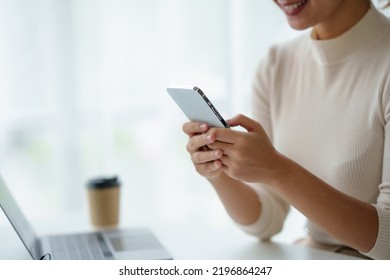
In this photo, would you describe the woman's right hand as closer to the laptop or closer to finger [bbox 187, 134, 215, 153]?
finger [bbox 187, 134, 215, 153]

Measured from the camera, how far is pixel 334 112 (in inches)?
43.9

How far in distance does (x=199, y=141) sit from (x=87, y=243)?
328 mm

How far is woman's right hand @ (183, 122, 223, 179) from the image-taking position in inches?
35.7

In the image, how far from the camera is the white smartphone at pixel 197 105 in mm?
836

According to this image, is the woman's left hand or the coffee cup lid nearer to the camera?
the woman's left hand

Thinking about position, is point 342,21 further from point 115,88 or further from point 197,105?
point 115,88

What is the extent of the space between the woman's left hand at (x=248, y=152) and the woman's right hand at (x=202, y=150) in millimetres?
11

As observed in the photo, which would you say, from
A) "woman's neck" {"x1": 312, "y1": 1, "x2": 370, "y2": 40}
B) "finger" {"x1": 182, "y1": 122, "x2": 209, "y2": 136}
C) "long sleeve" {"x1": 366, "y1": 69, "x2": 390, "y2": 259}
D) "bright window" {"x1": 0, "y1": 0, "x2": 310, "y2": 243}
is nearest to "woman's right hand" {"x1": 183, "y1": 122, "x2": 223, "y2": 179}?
"finger" {"x1": 182, "y1": 122, "x2": 209, "y2": 136}

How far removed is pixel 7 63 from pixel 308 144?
1716mm

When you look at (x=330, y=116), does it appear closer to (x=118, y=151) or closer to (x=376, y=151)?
(x=376, y=151)

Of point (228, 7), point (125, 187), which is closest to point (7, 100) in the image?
point (125, 187)

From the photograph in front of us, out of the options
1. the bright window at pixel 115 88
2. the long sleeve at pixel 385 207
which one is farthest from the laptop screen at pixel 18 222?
the bright window at pixel 115 88
